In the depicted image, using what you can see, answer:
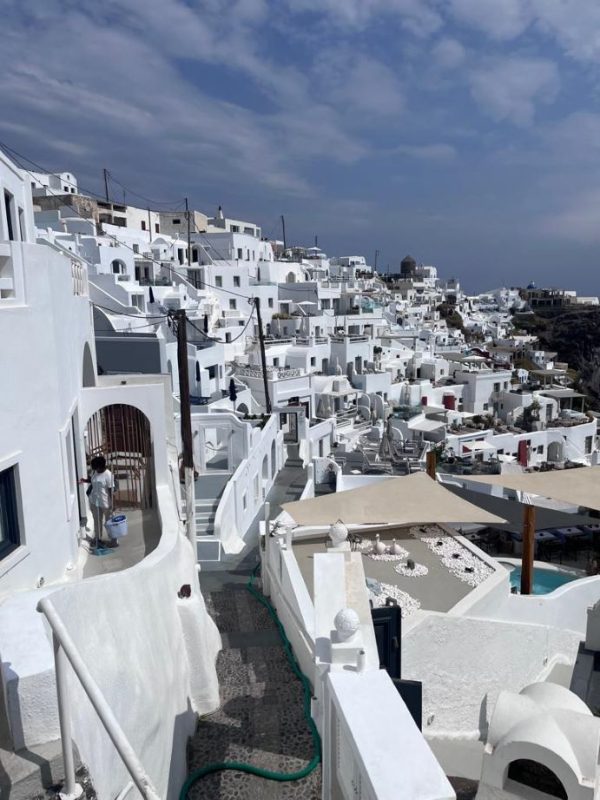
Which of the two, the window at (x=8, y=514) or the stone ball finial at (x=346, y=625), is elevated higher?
the window at (x=8, y=514)

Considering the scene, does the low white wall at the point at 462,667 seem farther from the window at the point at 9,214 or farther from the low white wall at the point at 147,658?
the window at the point at 9,214

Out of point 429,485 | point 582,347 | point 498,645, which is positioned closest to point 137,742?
point 498,645

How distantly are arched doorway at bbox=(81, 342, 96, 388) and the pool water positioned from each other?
38.9 feet

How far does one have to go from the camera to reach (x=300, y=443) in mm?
24062

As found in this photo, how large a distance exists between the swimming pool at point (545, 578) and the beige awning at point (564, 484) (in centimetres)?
263

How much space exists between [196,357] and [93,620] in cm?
2103

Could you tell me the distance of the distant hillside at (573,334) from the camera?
77.1 m

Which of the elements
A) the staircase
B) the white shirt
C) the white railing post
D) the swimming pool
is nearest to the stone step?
the white railing post

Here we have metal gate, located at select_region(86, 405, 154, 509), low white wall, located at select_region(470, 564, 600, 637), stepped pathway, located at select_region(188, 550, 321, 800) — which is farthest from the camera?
low white wall, located at select_region(470, 564, 600, 637)

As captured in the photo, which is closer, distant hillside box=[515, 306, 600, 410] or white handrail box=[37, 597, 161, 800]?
white handrail box=[37, 597, 161, 800]

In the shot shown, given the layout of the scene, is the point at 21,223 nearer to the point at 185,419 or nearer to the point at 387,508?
the point at 185,419

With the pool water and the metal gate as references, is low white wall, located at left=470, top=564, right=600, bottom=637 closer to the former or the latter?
the pool water

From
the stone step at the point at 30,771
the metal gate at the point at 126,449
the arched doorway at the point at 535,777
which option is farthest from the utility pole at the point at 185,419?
the arched doorway at the point at 535,777

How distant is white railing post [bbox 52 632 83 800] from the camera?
9.95ft
